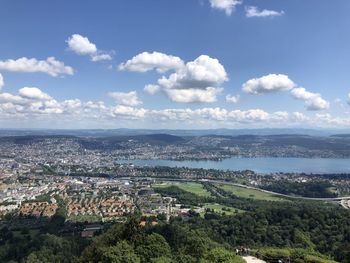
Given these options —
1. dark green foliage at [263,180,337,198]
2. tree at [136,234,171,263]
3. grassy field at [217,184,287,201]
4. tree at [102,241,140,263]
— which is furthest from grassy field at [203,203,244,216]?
tree at [102,241,140,263]

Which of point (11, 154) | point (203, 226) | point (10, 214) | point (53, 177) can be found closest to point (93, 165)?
point (53, 177)

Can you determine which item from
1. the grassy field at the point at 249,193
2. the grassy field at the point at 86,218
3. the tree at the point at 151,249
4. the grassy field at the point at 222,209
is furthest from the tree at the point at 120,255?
the grassy field at the point at 249,193

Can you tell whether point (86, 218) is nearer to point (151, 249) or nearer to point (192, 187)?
point (151, 249)

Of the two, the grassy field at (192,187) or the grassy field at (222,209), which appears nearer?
the grassy field at (222,209)

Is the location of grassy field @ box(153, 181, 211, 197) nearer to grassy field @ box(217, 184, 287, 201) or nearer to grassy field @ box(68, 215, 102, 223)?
grassy field @ box(217, 184, 287, 201)

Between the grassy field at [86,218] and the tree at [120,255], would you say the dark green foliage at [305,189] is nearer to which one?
the grassy field at [86,218]

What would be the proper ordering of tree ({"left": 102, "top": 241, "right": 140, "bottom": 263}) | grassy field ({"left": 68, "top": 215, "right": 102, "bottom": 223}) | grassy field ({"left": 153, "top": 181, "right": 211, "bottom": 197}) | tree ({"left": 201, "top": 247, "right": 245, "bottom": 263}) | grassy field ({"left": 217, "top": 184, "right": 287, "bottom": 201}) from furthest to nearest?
grassy field ({"left": 153, "top": 181, "right": 211, "bottom": 197}) < grassy field ({"left": 217, "top": 184, "right": 287, "bottom": 201}) < grassy field ({"left": 68, "top": 215, "right": 102, "bottom": 223}) < tree ({"left": 102, "top": 241, "right": 140, "bottom": 263}) < tree ({"left": 201, "top": 247, "right": 245, "bottom": 263})

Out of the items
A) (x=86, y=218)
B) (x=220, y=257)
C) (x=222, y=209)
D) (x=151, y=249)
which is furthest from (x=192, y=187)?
(x=220, y=257)

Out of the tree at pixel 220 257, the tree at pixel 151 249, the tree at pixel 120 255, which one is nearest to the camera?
the tree at pixel 220 257

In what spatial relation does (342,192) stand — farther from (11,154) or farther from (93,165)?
(11,154)
